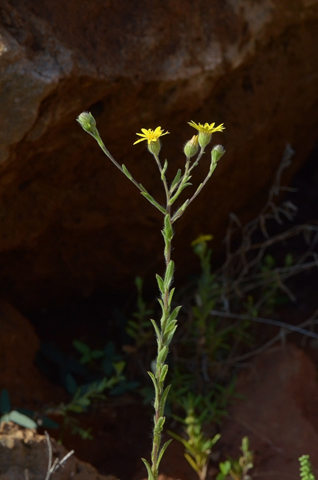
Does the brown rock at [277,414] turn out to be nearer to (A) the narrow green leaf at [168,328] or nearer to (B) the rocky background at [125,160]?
(B) the rocky background at [125,160]

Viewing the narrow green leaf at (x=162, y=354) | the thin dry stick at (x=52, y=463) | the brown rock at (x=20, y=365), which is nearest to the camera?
the narrow green leaf at (x=162, y=354)

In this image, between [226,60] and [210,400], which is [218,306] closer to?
[210,400]

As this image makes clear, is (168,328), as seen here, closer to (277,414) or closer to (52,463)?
(52,463)

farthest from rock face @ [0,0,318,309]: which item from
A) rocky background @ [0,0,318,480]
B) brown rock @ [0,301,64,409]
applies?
brown rock @ [0,301,64,409]

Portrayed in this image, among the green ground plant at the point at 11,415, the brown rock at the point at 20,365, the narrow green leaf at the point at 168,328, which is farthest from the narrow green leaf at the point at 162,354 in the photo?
the brown rock at the point at 20,365

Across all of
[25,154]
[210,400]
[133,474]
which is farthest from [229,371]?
[25,154]

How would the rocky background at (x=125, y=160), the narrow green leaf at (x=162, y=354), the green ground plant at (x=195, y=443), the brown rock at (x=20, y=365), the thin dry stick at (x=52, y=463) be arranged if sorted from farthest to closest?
the brown rock at (x=20, y=365), the green ground plant at (x=195, y=443), the rocky background at (x=125, y=160), the thin dry stick at (x=52, y=463), the narrow green leaf at (x=162, y=354)

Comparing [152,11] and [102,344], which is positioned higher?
[152,11]
